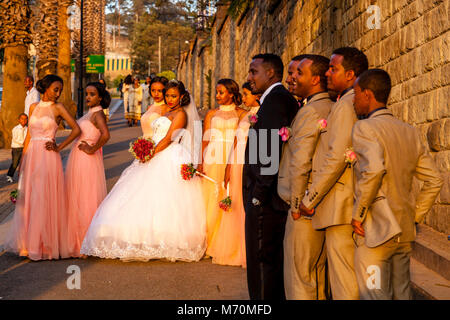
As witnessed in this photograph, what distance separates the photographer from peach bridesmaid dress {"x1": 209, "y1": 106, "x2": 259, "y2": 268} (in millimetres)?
7812

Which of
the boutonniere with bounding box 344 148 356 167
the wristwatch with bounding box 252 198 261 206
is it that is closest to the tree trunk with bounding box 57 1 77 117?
the wristwatch with bounding box 252 198 261 206

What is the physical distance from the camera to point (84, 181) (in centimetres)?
850

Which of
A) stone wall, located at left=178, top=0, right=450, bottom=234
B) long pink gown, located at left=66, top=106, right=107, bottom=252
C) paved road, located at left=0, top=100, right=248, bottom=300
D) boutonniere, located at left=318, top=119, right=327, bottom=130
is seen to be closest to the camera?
boutonniere, located at left=318, top=119, right=327, bottom=130

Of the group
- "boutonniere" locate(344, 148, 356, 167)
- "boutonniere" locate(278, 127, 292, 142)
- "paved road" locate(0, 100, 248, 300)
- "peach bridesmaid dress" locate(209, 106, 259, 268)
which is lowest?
"paved road" locate(0, 100, 248, 300)

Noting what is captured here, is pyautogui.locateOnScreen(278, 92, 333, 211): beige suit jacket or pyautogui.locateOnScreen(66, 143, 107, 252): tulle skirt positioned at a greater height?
pyautogui.locateOnScreen(278, 92, 333, 211): beige suit jacket

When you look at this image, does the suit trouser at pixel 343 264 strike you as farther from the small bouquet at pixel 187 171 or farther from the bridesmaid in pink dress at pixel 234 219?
the small bouquet at pixel 187 171

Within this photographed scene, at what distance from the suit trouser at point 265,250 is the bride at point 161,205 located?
A: 268cm

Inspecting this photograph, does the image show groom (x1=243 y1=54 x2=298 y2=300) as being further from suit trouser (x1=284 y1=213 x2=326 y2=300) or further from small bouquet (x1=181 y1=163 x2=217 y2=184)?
small bouquet (x1=181 y1=163 x2=217 y2=184)

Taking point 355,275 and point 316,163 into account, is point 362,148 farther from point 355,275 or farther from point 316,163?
point 355,275

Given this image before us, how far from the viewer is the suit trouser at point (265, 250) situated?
5.12 m

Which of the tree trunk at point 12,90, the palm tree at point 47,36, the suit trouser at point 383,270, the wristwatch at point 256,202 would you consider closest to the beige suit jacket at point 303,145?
the wristwatch at point 256,202

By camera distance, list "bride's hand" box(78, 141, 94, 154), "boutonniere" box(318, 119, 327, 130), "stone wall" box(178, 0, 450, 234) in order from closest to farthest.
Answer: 1. "boutonniere" box(318, 119, 327, 130)
2. "stone wall" box(178, 0, 450, 234)
3. "bride's hand" box(78, 141, 94, 154)

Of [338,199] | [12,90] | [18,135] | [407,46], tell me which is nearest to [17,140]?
[18,135]

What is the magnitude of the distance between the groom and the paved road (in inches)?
44.7
